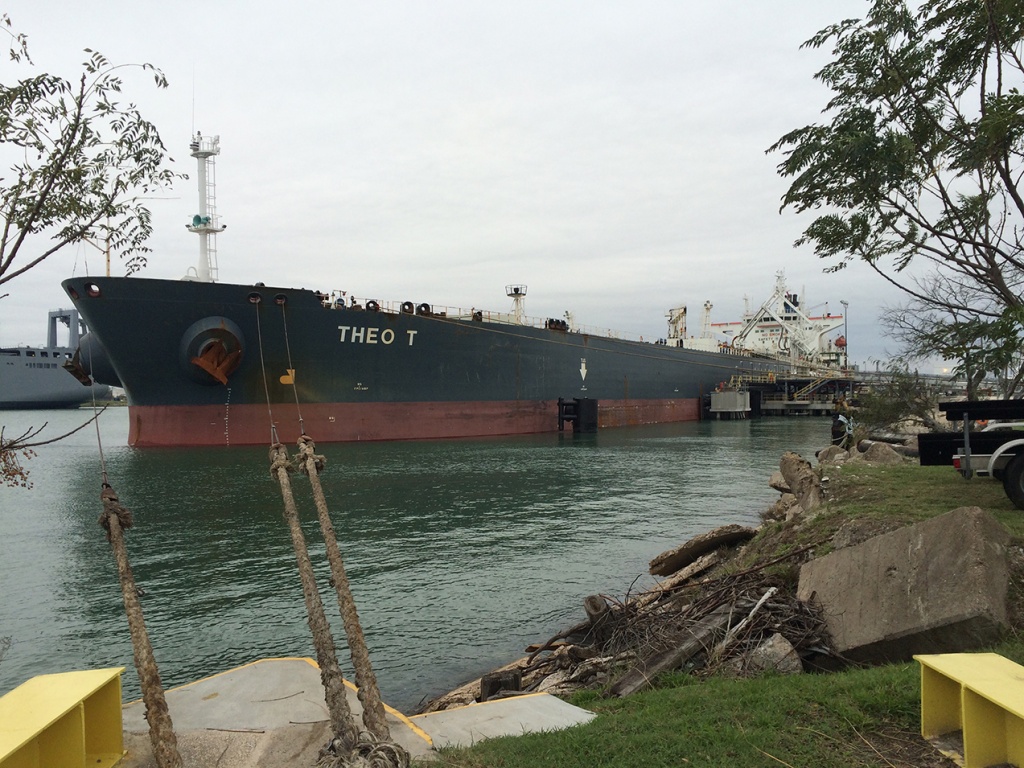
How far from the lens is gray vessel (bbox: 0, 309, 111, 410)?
6991 centimetres

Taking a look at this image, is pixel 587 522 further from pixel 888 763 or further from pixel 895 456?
pixel 888 763

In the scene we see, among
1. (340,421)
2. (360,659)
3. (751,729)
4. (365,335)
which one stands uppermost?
(365,335)

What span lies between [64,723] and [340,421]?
2482 cm

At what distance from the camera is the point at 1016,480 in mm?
6957

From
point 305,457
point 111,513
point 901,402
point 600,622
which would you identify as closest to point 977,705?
point 600,622

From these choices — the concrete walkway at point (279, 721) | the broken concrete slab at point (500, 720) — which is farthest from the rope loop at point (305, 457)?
the broken concrete slab at point (500, 720)

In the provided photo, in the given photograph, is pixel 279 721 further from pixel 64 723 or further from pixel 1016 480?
pixel 1016 480

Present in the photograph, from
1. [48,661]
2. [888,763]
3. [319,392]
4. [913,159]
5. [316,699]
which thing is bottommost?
[48,661]

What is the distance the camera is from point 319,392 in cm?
2695

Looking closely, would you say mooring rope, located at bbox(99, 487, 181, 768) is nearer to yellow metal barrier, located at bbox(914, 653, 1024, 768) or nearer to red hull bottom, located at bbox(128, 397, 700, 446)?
yellow metal barrier, located at bbox(914, 653, 1024, 768)

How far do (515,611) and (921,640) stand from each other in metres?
5.28

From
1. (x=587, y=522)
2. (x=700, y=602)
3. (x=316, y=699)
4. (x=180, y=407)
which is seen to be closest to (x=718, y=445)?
(x=587, y=522)

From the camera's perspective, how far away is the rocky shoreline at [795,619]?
171 inches

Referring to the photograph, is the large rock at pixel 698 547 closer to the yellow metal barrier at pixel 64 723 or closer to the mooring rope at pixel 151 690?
the mooring rope at pixel 151 690
